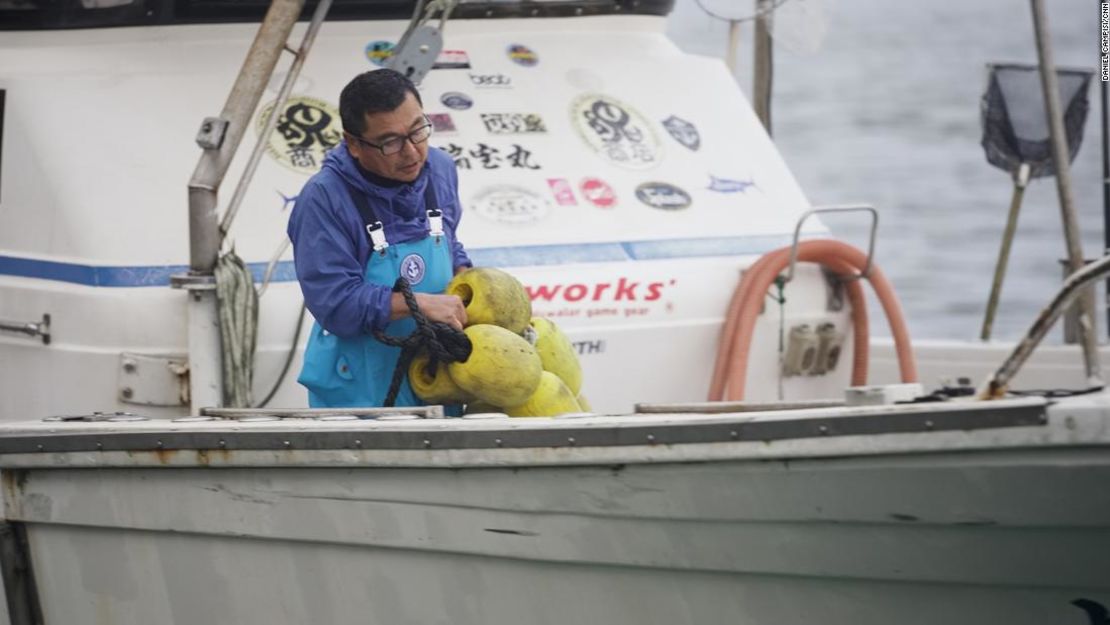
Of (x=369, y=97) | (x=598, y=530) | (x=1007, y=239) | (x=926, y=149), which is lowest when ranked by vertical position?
(x=926, y=149)

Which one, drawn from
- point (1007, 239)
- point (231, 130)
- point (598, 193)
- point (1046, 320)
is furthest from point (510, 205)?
point (1046, 320)

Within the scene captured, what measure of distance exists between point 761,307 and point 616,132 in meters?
0.89

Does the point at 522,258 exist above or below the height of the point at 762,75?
below

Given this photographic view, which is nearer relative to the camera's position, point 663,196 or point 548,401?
point 548,401

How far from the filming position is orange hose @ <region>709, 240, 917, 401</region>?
7387 millimetres

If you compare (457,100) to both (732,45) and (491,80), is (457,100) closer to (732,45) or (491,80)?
(491,80)

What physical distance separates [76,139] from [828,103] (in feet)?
108

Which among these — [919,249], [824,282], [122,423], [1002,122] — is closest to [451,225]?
[122,423]

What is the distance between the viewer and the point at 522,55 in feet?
25.9

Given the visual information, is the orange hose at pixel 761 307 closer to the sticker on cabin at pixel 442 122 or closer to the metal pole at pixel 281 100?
the sticker on cabin at pixel 442 122

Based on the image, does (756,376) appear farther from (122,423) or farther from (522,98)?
(122,423)

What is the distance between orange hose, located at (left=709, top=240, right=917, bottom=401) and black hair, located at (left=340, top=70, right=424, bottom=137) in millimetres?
1980

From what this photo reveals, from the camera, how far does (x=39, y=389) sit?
6.86 meters

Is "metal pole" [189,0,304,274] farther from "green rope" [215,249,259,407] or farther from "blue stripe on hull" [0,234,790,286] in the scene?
"blue stripe on hull" [0,234,790,286]
